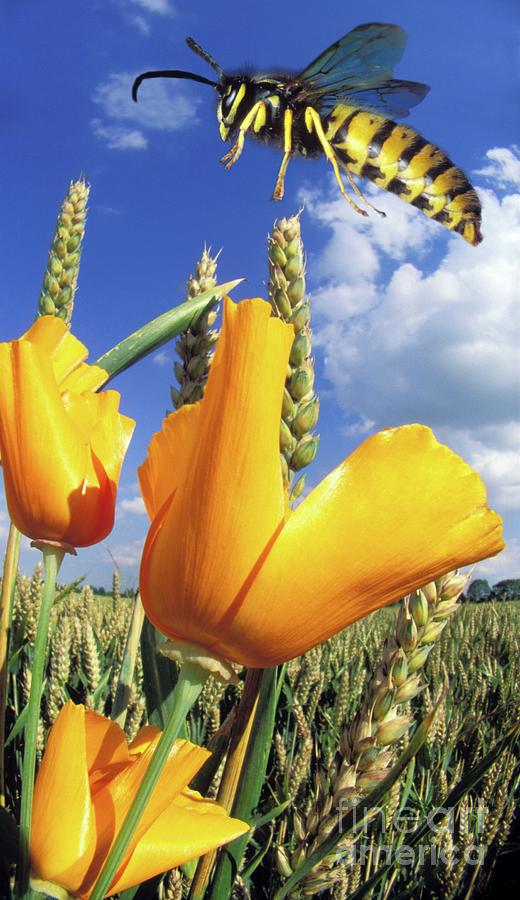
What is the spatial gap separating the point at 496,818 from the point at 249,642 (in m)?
1.42

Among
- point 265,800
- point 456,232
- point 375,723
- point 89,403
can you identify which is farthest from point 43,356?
point 456,232

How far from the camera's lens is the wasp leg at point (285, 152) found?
170cm

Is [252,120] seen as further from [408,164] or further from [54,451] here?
[54,451]

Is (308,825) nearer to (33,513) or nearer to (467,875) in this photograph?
(33,513)

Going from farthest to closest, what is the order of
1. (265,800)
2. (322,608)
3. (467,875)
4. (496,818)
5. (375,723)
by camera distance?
(265,800)
(467,875)
(496,818)
(375,723)
(322,608)

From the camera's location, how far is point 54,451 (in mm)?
588

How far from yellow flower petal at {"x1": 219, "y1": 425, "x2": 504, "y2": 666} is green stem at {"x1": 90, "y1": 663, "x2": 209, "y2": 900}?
5 centimetres

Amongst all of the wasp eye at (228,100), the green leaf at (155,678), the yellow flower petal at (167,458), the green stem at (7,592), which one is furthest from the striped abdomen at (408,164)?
the yellow flower petal at (167,458)

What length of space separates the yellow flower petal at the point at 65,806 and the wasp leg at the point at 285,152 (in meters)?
1.44

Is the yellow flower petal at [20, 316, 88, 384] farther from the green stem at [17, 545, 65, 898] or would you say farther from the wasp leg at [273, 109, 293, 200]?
the wasp leg at [273, 109, 293, 200]

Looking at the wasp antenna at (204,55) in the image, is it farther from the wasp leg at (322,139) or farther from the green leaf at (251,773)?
the green leaf at (251,773)

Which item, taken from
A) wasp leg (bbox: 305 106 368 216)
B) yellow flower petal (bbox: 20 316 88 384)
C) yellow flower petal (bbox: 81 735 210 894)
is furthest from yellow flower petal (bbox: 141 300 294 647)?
wasp leg (bbox: 305 106 368 216)

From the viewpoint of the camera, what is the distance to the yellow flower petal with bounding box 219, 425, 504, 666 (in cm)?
44

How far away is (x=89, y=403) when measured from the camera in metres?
0.66
